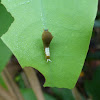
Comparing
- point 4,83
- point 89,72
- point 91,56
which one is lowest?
point 89,72

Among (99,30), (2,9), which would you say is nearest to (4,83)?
(2,9)

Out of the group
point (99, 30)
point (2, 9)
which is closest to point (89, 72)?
point (99, 30)

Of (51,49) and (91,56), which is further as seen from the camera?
(91,56)

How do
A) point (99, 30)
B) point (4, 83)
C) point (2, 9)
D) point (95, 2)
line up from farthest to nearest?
point (99, 30) < point (4, 83) < point (2, 9) < point (95, 2)

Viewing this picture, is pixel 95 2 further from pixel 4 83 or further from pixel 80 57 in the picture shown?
pixel 4 83

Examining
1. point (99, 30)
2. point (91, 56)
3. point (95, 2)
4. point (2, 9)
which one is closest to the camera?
point (95, 2)

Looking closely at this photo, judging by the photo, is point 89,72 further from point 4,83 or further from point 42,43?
point 42,43

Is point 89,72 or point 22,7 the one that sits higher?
point 22,7
